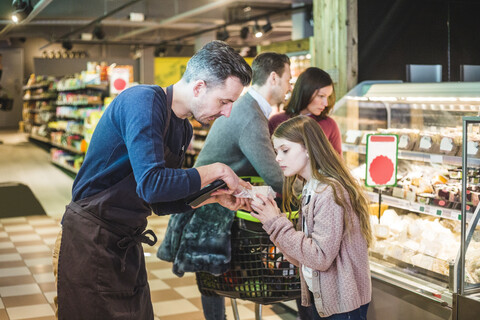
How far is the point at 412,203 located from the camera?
3.62 meters

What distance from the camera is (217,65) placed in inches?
73.4

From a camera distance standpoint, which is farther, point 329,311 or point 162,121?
point 329,311

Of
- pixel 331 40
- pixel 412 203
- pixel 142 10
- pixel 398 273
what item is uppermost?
pixel 142 10

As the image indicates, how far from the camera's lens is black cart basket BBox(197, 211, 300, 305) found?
2.63 m

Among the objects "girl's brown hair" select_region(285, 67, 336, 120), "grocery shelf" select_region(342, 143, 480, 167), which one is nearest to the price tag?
"grocery shelf" select_region(342, 143, 480, 167)

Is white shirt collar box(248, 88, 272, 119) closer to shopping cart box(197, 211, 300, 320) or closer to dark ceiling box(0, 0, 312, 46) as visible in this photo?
shopping cart box(197, 211, 300, 320)

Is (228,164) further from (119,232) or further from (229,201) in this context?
(119,232)

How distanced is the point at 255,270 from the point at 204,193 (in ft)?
2.63

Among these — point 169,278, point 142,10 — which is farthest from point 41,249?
point 142,10

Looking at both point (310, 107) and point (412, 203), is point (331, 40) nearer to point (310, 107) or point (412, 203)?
point (310, 107)

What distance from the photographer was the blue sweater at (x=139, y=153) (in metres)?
1.74

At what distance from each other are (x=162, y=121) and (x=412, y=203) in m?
2.21

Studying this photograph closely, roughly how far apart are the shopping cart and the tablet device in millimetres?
699

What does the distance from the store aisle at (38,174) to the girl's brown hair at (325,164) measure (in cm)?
694
